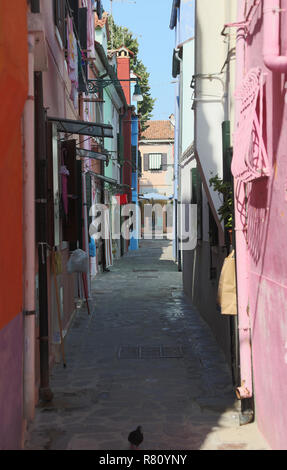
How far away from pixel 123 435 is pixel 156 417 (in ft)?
2.09

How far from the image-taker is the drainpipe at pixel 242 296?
625 centimetres

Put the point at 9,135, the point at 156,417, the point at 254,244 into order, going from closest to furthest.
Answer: the point at 9,135
the point at 254,244
the point at 156,417

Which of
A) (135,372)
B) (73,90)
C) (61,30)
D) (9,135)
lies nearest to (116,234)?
(73,90)

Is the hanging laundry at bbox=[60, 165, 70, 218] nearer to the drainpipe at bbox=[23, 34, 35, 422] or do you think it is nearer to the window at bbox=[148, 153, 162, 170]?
the drainpipe at bbox=[23, 34, 35, 422]

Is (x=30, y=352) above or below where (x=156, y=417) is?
above

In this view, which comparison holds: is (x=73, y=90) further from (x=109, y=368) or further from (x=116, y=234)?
(x=116, y=234)

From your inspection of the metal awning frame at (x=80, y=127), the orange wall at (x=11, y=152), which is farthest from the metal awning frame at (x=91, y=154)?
the orange wall at (x=11, y=152)

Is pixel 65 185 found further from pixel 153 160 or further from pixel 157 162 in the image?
pixel 153 160

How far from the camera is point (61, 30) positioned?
10.7 meters

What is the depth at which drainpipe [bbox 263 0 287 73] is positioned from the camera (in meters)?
4.30

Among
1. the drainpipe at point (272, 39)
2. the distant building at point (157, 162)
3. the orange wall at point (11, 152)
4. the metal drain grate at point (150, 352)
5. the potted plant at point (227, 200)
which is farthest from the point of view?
the distant building at point (157, 162)

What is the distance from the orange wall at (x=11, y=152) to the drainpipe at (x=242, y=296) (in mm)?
2232

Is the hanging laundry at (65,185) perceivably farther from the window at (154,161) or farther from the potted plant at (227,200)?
the window at (154,161)
